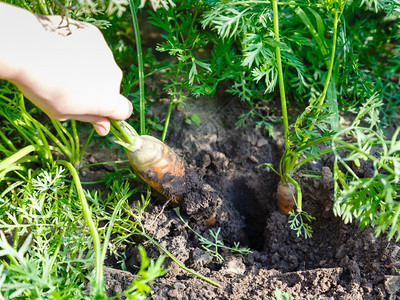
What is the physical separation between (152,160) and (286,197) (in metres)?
0.53

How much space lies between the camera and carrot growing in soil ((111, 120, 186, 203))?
145cm

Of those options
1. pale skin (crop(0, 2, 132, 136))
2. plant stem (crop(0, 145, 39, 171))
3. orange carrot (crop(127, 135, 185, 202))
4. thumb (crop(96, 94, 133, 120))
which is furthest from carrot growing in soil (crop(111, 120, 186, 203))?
plant stem (crop(0, 145, 39, 171))

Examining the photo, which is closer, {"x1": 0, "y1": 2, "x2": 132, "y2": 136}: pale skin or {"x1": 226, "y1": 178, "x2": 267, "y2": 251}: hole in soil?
{"x1": 0, "y1": 2, "x2": 132, "y2": 136}: pale skin

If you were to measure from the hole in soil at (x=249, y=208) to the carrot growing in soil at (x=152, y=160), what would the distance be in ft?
0.92

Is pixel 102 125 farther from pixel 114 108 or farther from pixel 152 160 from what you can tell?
pixel 152 160

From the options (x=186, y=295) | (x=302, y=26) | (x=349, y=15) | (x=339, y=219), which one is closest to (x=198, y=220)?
(x=186, y=295)

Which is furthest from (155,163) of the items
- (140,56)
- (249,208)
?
(249,208)

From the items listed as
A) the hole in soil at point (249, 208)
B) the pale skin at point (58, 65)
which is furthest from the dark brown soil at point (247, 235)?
the pale skin at point (58, 65)

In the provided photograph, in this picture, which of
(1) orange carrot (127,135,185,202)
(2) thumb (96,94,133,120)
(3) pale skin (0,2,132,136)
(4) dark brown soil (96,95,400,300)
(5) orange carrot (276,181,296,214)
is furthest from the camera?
(5) orange carrot (276,181,296,214)

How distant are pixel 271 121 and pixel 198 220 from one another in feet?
1.85

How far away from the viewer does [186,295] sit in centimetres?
131

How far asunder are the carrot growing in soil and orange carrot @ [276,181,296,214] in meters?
0.38

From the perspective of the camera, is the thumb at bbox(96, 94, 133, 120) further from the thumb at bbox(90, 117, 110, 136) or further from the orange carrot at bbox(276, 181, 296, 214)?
the orange carrot at bbox(276, 181, 296, 214)

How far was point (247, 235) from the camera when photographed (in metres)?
1.75
